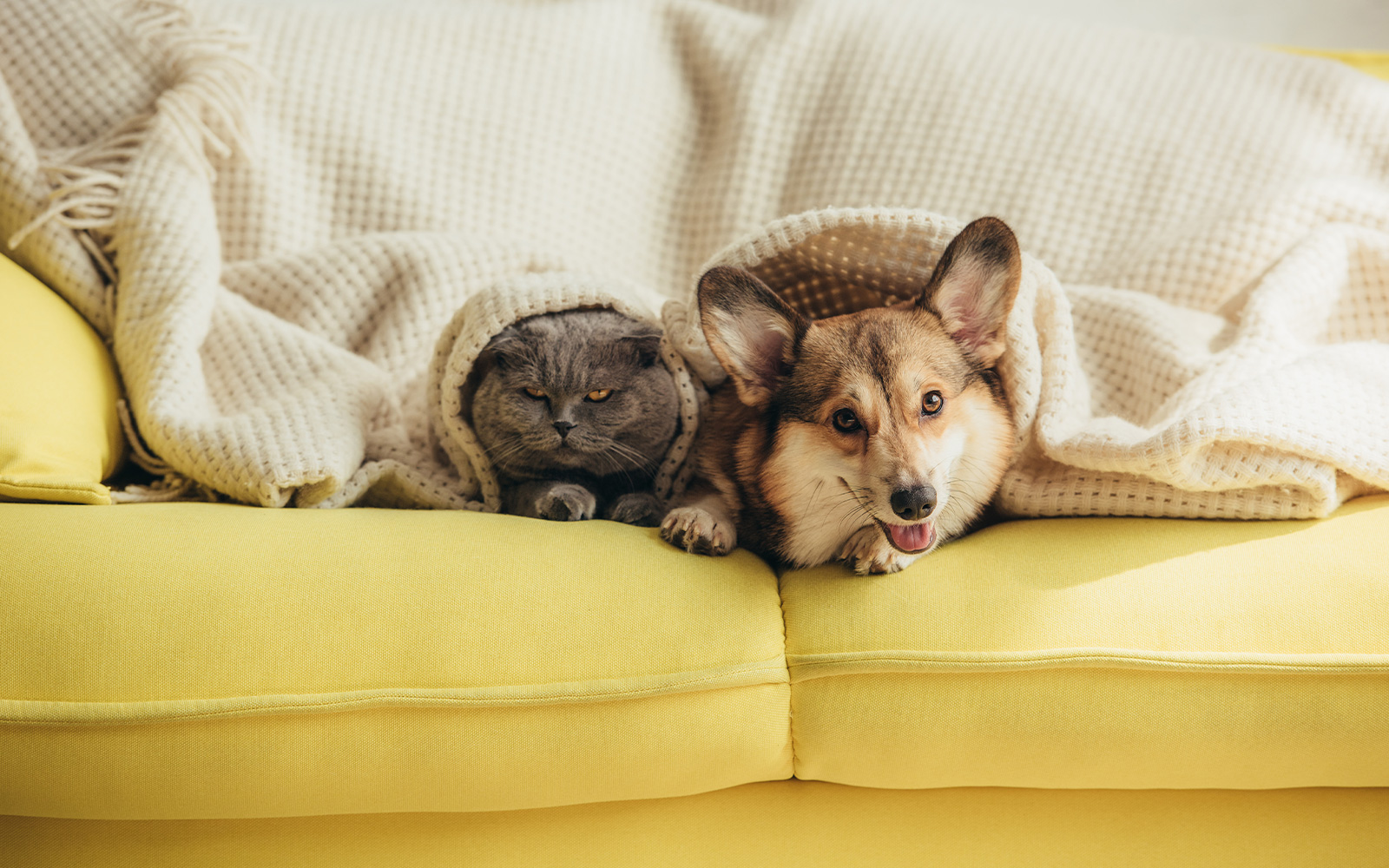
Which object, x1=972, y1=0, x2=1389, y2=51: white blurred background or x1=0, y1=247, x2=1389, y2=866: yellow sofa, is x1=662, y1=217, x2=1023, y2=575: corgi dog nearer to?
x1=0, y1=247, x2=1389, y2=866: yellow sofa

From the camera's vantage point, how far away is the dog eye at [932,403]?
1270mm

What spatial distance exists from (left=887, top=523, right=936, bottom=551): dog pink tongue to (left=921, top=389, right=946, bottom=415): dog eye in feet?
0.59

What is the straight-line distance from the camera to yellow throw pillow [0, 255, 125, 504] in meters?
1.29

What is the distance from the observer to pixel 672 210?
2131mm

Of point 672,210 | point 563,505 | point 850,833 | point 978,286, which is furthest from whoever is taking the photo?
point 672,210

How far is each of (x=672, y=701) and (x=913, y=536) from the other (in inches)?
16.8

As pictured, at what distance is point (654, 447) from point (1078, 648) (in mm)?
803

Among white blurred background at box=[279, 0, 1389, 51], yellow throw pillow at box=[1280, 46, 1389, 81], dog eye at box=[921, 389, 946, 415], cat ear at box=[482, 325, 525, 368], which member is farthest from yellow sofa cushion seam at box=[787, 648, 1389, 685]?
white blurred background at box=[279, 0, 1389, 51]

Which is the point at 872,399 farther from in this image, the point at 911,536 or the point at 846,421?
the point at 911,536

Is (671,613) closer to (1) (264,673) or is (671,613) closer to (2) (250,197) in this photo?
(1) (264,673)

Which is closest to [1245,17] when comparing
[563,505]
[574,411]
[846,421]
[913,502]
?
[846,421]

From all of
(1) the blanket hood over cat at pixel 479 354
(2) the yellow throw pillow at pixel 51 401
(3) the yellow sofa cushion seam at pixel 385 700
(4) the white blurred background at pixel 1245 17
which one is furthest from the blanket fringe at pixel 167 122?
(4) the white blurred background at pixel 1245 17

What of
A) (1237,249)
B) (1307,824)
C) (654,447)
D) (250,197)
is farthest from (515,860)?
(1237,249)

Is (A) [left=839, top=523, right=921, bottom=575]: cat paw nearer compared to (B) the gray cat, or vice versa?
(A) [left=839, top=523, right=921, bottom=575]: cat paw
